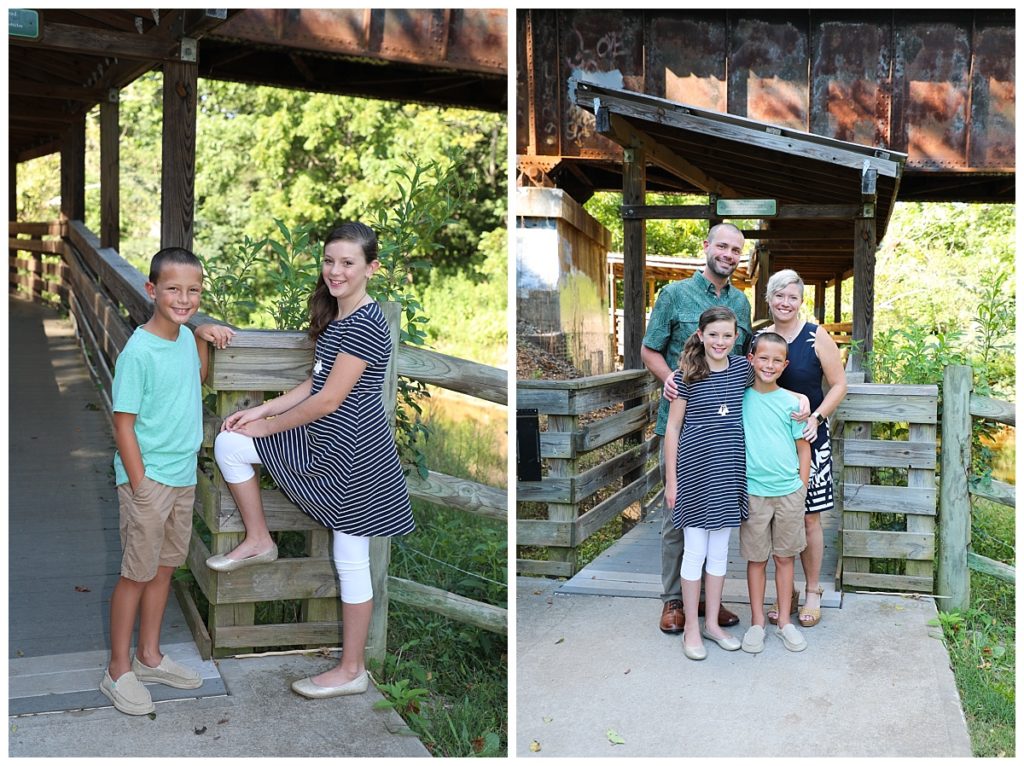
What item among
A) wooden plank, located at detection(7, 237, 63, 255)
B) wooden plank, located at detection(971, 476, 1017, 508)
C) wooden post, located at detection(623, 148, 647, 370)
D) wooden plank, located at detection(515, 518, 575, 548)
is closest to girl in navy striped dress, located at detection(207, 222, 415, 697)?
wooden plank, located at detection(515, 518, 575, 548)

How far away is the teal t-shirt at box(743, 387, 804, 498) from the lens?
14.4 feet

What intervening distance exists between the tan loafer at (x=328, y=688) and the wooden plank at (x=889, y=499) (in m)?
2.73

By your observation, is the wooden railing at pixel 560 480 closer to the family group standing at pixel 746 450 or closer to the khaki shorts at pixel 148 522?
the family group standing at pixel 746 450

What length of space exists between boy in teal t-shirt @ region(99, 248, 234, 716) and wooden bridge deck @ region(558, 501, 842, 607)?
7.29 ft

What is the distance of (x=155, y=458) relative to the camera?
3.58 meters

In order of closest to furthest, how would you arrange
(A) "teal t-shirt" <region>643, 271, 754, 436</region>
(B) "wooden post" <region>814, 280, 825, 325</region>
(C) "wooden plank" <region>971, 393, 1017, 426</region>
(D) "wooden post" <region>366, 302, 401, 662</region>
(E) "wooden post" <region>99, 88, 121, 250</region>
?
(D) "wooden post" <region>366, 302, 401, 662</region> → (A) "teal t-shirt" <region>643, 271, 754, 436</region> → (C) "wooden plank" <region>971, 393, 1017, 426</region> → (E) "wooden post" <region>99, 88, 121, 250</region> → (B) "wooden post" <region>814, 280, 825, 325</region>

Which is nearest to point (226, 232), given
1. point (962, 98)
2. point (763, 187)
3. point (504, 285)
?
point (504, 285)

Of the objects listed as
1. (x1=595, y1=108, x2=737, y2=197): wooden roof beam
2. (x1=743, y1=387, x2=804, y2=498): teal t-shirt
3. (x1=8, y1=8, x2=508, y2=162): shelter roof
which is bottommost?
(x1=743, y1=387, x2=804, y2=498): teal t-shirt

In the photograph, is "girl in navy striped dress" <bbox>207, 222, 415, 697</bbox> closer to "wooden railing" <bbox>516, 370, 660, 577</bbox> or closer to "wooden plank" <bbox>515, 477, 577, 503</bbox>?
"wooden railing" <bbox>516, 370, 660, 577</bbox>

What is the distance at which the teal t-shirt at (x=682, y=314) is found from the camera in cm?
477

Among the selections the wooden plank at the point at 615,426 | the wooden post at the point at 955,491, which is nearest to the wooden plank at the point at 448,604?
the wooden plank at the point at 615,426

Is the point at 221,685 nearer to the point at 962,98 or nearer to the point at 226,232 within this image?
the point at 962,98

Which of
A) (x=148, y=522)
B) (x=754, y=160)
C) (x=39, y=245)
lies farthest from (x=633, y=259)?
(x=39, y=245)

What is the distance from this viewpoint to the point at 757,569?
4.42 meters
